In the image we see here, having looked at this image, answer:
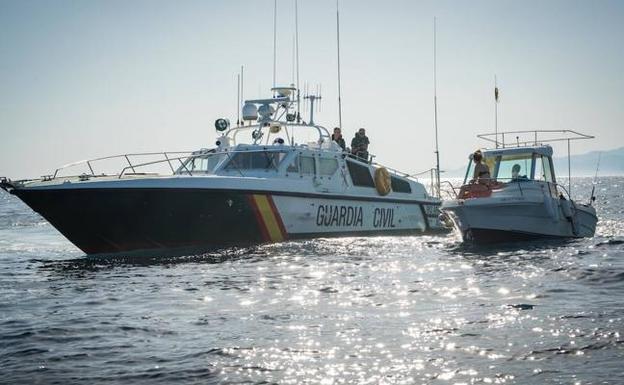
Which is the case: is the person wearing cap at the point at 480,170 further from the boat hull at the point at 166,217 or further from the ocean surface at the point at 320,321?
the boat hull at the point at 166,217

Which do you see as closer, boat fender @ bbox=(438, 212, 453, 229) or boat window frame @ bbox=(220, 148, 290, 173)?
boat window frame @ bbox=(220, 148, 290, 173)

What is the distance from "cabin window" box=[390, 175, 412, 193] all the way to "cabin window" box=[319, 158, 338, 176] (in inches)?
106

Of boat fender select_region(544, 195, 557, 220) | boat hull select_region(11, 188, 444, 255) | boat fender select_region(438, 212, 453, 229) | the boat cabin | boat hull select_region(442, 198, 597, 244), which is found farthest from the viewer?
boat fender select_region(438, 212, 453, 229)

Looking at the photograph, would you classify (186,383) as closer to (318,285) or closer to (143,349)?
(143,349)

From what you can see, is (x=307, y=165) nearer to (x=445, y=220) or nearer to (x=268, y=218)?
(x=268, y=218)

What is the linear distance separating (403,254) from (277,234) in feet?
11.8

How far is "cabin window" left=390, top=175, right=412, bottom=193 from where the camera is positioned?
2103cm

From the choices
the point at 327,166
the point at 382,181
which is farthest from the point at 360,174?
the point at 327,166

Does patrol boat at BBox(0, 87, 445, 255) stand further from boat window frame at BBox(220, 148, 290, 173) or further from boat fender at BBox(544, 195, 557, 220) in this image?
boat fender at BBox(544, 195, 557, 220)

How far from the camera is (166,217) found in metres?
14.7

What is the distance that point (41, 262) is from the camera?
15008 millimetres

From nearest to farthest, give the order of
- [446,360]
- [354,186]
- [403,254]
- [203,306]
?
[446,360] < [203,306] < [403,254] < [354,186]

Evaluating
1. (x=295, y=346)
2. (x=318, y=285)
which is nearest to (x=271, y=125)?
(x=318, y=285)

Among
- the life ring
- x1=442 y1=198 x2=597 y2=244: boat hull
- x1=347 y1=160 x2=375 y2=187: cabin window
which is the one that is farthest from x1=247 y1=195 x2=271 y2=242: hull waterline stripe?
the life ring
